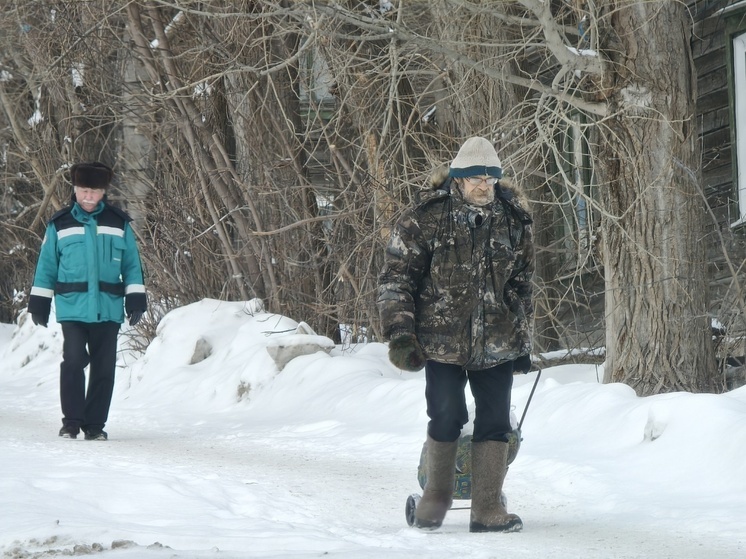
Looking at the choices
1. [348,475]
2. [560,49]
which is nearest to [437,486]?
[348,475]

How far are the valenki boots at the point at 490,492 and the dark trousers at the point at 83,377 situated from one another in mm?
3914

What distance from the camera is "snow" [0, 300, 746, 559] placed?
4.42 metres

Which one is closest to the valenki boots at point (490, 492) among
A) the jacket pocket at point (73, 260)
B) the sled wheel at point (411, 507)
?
the sled wheel at point (411, 507)

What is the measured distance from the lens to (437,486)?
189 inches

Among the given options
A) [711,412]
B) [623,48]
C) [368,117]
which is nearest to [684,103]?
[623,48]

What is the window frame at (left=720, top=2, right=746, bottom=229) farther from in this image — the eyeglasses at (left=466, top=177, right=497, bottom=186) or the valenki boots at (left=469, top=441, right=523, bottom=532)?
the valenki boots at (left=469, top=441, right=523, bottom=532)

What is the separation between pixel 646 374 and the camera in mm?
7594

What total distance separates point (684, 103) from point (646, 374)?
175cm

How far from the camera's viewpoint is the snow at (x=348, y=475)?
4.42 metres

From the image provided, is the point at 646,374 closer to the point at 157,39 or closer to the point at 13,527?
the point at 13,527

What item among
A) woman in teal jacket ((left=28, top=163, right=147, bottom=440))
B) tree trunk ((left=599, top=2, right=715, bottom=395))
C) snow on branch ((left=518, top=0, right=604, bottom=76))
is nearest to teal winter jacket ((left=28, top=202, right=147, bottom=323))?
woman in teal jacket ((left=28, top=163, right=147, bottom=440))

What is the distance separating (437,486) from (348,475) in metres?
1.66

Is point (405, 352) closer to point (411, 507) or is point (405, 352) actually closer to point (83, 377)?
point (411, 507)

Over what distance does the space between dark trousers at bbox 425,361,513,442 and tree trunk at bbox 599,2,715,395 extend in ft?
9.29
